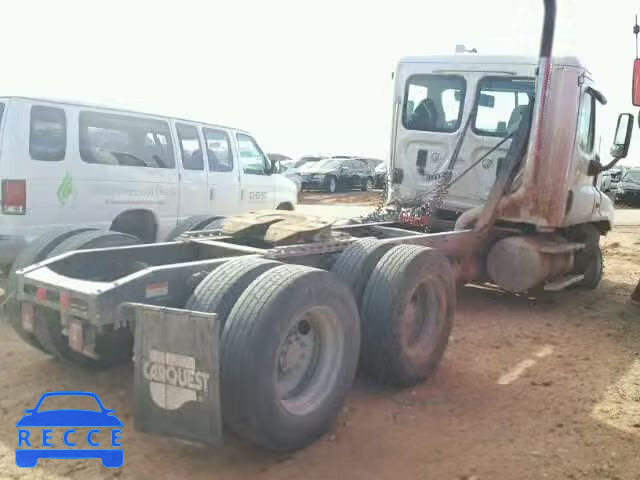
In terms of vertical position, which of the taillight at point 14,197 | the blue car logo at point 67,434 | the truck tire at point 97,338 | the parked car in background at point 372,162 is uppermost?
the parked car in background at point 372,162

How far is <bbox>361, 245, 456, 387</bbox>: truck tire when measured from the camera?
4.21 metres

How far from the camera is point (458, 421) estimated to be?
13.0 ft

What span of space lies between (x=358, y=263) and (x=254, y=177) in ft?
15.5

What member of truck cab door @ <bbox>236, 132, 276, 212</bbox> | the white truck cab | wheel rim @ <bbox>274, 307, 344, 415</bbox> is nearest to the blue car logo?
wheel rim @ <bbox>274, 307, 344, 415</bbox>

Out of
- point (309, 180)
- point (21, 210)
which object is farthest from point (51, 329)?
point (309, 180)

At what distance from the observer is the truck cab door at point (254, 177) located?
8705 millimetres

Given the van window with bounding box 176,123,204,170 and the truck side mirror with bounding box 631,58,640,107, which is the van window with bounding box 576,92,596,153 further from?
the van window with bounding box 176,123,204,170

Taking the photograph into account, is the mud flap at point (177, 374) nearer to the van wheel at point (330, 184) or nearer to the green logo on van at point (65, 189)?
the green logo on van at point (65, 189)

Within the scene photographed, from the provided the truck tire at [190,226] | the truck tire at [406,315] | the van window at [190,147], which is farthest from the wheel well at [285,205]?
the truck tire at [406,315]

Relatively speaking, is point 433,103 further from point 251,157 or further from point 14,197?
point 14,197

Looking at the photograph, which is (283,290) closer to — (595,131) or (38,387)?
(38,387)

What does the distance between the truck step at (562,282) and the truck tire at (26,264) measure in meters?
5.11

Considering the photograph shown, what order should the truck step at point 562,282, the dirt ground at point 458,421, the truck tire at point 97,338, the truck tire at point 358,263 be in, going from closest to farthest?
the dirt ground at point 458,421 < the truck tire at point 97,338 < the truck tire at point 358,263 < the truck step at point 562,282

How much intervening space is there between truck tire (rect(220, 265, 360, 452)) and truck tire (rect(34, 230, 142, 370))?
1.31 meters
